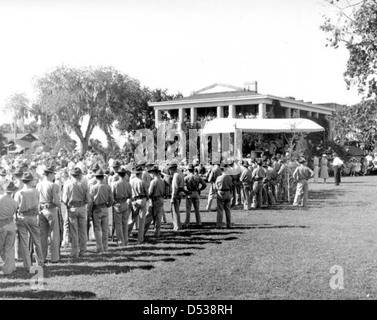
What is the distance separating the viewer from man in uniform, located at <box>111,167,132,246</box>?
12.6m

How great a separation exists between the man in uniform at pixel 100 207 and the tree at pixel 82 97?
28043 mm

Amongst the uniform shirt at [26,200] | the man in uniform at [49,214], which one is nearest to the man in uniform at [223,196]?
the man in uniform at [49,214]

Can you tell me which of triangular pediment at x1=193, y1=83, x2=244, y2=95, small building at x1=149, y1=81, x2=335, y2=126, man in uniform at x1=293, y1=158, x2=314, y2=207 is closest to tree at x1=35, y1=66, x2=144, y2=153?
small building at x1=149, y1=81, x2=335, y2=126

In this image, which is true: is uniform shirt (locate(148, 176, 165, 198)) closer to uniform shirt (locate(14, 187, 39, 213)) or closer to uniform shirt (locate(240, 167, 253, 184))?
uniform shirt (locate(14, 187, 39, 213))

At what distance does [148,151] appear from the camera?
33188 mm

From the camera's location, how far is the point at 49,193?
35.8ft

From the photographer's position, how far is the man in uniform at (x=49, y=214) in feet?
35.8

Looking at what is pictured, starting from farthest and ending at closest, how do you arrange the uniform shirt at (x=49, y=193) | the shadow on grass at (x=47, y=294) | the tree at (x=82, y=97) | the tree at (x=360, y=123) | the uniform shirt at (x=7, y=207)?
1. the tree at (x=82, y=97)
2. the tree at (x=360, y=123)
3. the uniform shirt at (x=49, y=193)
4. the uniform shirt at (x=7, y=207)
5. the shadow on grass at (x=47, y=294)

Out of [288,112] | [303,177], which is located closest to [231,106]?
[288,112]

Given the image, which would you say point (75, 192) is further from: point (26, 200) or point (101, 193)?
point (26, 200)

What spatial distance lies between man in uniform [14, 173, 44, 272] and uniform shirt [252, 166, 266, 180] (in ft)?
36.2

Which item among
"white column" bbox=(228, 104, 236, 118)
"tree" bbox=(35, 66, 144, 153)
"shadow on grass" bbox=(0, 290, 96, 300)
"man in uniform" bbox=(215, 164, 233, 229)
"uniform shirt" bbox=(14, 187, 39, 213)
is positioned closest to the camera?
"shadow on grass" bbox=(0, 290, 96, 300)

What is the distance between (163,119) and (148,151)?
24.0 metres

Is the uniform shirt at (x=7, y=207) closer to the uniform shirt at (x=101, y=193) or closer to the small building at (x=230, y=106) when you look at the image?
the uniform shirt at (x=101, y=193)
